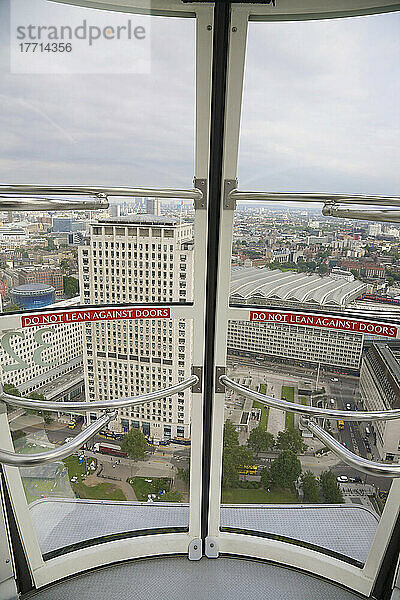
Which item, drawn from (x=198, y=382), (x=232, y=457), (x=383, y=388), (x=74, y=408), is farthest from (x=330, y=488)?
(x=74, y=408)

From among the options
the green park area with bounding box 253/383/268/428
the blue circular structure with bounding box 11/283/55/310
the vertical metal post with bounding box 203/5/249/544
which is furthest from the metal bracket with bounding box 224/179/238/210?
the green park area with bounding box 253/383/268/428

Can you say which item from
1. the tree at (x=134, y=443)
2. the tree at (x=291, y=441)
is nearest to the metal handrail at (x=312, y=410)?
the tree at (x=291, y=441)

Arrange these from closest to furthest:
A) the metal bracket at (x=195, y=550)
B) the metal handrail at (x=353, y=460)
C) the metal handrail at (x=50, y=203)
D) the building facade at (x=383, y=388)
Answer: the metal handrail at (x=50, y=203) → the metal handrail at (x=353, y=460) → the building facade at (x=383, y=388) → the metal bracket at (x=195, y=550)

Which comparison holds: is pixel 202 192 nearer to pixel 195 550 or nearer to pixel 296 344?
pixel 296 344

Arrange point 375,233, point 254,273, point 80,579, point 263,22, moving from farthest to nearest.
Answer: point 80,579 < point 254,273 < point 375,233 < point 263,22

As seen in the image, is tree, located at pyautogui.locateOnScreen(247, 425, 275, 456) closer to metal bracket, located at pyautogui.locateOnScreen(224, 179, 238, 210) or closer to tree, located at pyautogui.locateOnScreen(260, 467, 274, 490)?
tree, located at pyautogui.locateOnScreen(260, 467, 274, 490)

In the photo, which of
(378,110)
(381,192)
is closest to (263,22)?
(378,110)

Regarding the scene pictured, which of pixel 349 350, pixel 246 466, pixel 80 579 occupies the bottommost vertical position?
pixel 80 579

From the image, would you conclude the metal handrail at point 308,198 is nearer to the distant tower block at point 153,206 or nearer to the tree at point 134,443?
the distant tower block at point 153,206

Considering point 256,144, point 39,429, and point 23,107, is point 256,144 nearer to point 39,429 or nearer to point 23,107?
point 23,107
